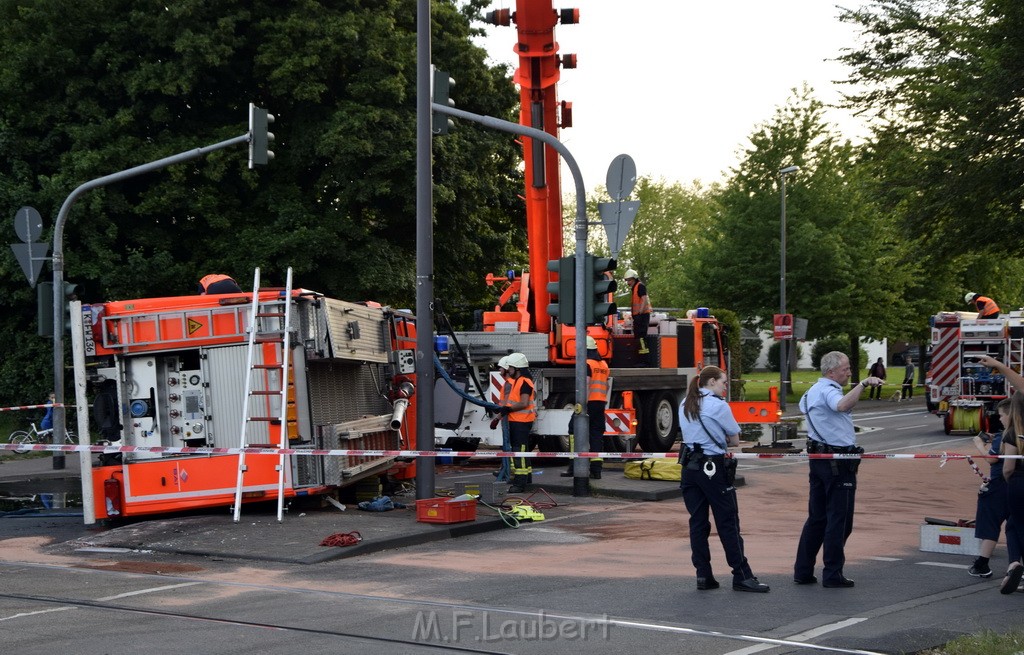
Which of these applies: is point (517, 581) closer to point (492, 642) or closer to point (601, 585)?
point (601, 585)

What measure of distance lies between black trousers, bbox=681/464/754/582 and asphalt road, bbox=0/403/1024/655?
0.74 ft

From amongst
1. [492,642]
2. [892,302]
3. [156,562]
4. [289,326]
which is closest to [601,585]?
[492,642]

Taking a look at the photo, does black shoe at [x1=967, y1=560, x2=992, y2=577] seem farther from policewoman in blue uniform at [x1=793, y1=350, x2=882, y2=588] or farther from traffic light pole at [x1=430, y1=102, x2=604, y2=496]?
traffic light pole at [x1=430, y1=102, x2=604, y2=496]

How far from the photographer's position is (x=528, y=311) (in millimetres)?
19203

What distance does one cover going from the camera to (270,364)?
13.0 m

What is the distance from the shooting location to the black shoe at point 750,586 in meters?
9.23

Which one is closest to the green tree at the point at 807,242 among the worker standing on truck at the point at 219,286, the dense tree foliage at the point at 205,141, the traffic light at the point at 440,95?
the dense tree foliage at the point at 205,141

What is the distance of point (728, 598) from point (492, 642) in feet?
7.27

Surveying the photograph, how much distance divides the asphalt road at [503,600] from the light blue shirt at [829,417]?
1110 mm

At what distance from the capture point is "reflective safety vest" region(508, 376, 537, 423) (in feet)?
53.5

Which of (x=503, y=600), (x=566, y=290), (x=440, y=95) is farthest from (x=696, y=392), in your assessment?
(x=440, y=95)

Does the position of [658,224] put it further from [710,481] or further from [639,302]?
[710,481]

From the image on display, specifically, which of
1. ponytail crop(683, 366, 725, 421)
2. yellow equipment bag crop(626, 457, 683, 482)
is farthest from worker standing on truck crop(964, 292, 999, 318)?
ponytail crop(683, 366, 725, 421)

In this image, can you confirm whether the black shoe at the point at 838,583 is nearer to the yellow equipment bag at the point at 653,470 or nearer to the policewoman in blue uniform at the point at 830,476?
the policewoman in blue uniform at the point at 830,476
